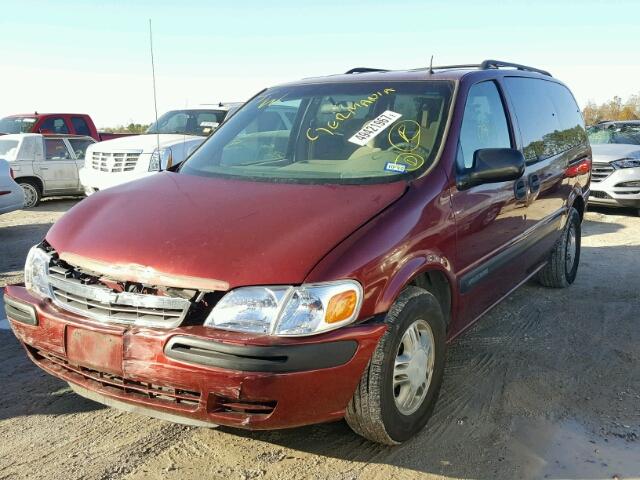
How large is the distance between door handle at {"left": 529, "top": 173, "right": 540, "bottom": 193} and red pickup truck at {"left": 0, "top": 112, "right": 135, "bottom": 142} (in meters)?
12.8

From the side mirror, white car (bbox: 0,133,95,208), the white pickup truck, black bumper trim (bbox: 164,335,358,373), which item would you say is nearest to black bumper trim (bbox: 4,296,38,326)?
black bumper trim (bbox: 164,335,358,373)

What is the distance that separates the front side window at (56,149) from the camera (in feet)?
40.3

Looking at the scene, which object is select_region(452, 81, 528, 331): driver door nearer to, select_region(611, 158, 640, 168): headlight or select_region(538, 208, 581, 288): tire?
select_region(538, 208, 581, 288): tire

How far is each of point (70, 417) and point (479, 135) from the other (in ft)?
9.32

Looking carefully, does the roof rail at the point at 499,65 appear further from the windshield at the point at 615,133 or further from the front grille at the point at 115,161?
the windshield at the point at 615,133

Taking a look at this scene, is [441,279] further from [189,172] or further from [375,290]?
[189,172]

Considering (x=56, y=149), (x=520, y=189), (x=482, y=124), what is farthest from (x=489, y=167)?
(x=56, y=149)

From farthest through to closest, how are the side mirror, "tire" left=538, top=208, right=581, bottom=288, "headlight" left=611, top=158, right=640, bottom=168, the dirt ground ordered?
"headlight" left=611, top=158, right=640, bottom=168 → "tire" left=538, top=208, right=581, bottom=288 → the side mirror → the dirt ground

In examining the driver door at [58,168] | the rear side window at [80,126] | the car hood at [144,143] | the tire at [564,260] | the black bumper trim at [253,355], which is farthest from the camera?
the rear side window at [80,126]

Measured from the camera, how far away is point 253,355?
239 cm

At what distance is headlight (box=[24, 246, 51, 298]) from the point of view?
2.95 m

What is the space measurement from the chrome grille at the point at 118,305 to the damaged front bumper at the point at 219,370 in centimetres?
4

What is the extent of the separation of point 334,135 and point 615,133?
10.4 m

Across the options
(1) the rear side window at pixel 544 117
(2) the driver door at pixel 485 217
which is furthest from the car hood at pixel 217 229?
(1) the rear side window at pixel 544 117
